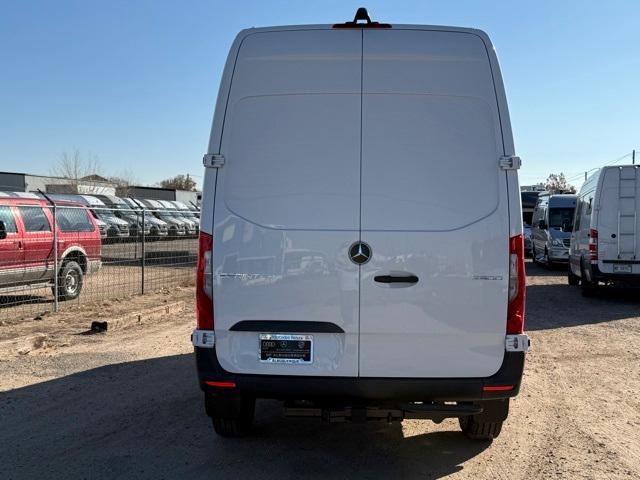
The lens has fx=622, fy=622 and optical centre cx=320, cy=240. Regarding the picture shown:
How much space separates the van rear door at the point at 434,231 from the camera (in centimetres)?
376

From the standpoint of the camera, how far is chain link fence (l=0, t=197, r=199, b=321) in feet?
34.6

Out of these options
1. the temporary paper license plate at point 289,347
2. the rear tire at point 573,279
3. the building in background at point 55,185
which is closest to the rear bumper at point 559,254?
the rear tire at point 573,279

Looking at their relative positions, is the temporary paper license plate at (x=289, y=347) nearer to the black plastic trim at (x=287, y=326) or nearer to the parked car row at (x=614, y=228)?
the black plastic trim at (x=287, y=326)

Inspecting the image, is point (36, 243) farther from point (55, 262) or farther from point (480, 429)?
point (480, 429)

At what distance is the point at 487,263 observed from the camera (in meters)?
3.75

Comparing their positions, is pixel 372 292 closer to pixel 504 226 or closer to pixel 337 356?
pixel 337 356

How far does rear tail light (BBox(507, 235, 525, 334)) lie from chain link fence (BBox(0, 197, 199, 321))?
8634mm

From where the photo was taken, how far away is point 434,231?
12.3 feet

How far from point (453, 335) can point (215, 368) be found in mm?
1495

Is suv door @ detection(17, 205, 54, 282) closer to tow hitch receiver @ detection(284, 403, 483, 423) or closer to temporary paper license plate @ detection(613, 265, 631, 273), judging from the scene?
tow hitch receiver @ detection(284, 403, 483, 423)

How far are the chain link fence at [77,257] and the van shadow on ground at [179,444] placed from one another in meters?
5.02

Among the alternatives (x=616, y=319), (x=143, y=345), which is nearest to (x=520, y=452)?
(x=143, y=345)

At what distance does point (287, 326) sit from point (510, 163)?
66.4 inches

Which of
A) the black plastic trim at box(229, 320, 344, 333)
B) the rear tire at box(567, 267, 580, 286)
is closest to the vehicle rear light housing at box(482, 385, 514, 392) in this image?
the black plastic trim at box(229, 320, 344, 333)
